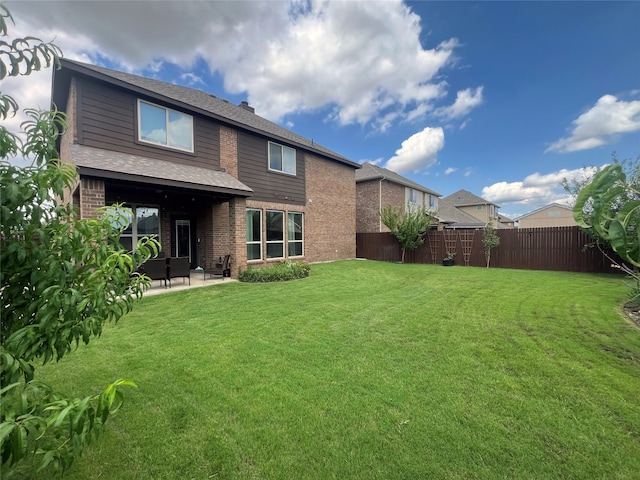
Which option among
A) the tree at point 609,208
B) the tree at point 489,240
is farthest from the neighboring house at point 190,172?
the tree at point 609,208

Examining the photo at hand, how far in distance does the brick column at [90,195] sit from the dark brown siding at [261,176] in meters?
5.37

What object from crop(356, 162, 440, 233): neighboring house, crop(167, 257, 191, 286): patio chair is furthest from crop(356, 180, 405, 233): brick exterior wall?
crop(167, 257, 191, 286): patio chair

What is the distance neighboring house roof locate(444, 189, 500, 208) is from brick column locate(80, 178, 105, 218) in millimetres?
45463

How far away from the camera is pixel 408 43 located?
429 inches

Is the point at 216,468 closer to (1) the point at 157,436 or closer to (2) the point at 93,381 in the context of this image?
(1) the point at 157,436

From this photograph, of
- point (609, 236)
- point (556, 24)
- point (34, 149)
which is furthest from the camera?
point (556, 24)

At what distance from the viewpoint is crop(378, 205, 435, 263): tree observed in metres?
16.5

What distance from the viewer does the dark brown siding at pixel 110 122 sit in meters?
8.17

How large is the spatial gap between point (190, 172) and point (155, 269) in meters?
3.48

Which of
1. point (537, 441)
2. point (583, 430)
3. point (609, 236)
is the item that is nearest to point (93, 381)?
point (537, 441)

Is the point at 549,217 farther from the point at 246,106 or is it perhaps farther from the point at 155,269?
the point at 155,269

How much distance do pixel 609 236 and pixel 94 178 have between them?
9222 millimetres

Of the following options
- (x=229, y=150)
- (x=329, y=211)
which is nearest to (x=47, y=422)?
(x=229, y=150)

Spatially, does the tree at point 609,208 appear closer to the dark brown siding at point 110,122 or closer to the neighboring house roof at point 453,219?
the dark brown siding at point 110,122
